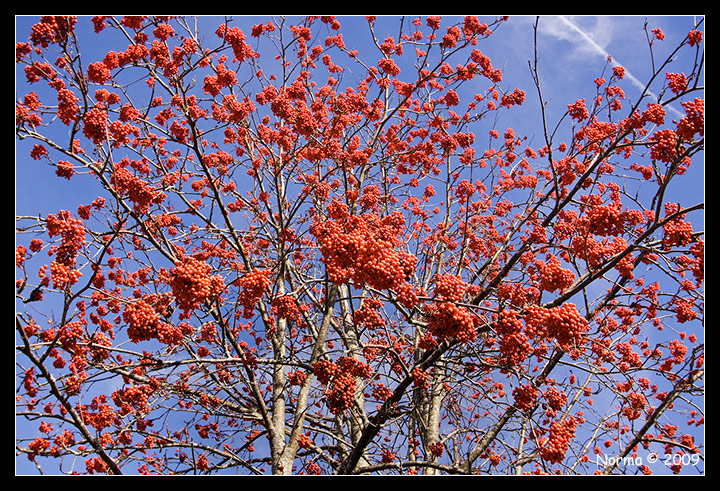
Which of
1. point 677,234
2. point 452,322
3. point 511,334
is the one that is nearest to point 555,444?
point 511,334

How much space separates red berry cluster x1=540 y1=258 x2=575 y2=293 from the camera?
4.72 metres

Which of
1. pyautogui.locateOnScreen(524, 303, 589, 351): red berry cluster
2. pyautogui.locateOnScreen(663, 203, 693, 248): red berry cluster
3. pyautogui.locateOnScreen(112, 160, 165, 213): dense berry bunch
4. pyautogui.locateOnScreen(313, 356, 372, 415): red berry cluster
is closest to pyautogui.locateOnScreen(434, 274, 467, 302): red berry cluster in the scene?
pyautogui.locateOnScreen(524, 303, 589, 351): red berry cluster

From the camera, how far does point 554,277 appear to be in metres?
4.73

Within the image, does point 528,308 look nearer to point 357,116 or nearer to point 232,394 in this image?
point 232,394

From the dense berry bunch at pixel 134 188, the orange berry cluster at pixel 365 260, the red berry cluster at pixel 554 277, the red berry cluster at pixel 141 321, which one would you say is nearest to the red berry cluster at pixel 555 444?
the red berry cluster at pixel 554 277

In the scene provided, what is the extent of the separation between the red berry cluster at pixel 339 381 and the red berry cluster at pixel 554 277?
2518 mm

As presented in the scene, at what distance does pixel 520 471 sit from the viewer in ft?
27.3

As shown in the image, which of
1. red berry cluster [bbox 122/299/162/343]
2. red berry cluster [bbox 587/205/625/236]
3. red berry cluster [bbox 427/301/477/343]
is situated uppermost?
red berry cluster [bbox 587/205/625/236]

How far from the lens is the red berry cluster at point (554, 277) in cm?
472

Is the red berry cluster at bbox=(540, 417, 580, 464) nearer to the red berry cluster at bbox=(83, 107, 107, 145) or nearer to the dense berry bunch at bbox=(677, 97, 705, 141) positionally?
the dense berry bunch at bbox=(677, 97, 705, 141)

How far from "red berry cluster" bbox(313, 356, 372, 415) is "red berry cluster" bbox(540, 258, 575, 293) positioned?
8.26 ft

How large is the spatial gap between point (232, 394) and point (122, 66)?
5967mm
